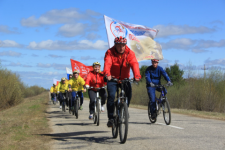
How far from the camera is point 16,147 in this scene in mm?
7172

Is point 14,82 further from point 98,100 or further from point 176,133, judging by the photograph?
point 176,133

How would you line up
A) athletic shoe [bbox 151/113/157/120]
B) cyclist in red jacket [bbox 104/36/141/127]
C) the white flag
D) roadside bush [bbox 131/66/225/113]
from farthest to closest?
roadside bush [bbox 131/66/225/113], the white flag, athletic shoe [bbox 151/113/157/120], cyclist in red jacket [bbox 104/36/141/127]

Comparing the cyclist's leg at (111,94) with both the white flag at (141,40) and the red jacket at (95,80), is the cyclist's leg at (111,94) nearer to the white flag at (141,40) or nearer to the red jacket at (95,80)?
the red jacket at (95,80)

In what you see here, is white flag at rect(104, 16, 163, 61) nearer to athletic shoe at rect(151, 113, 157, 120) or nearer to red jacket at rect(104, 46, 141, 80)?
athletic shoe at rect(151, 113, 157, 120)

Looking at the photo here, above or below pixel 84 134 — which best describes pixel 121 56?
above

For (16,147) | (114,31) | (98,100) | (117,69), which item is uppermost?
(114,31)

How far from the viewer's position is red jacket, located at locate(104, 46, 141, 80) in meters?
7.33

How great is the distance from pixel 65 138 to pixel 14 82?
27.1 meters

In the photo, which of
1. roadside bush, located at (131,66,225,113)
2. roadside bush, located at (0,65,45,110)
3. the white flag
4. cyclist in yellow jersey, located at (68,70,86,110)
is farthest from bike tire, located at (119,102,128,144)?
roadside bush, located at (0,65,45,110)

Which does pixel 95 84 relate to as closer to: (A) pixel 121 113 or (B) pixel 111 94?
(B) pixel 111 94

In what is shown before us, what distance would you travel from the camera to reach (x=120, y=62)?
24.6ft

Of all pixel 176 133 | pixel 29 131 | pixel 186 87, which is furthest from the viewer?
pixel 186 87

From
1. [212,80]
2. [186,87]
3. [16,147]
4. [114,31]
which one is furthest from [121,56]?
[186,87]

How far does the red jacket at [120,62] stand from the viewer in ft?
24.1
